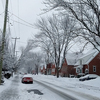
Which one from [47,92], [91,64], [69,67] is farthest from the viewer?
[69,67]

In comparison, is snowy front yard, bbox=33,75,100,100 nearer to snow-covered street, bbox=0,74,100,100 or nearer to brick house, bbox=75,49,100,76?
snow-covered street, bbox=0,74,100,100

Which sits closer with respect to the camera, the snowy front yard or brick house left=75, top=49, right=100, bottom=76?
the snowy front yard

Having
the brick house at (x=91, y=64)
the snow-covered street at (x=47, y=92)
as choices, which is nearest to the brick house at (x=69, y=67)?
the brick house at (x=91, y=64)

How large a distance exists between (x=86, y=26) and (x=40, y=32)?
842 inches

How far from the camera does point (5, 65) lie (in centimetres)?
2973

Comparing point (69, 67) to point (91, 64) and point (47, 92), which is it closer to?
point (91, 64)

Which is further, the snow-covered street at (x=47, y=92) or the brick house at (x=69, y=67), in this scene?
the brick house at (x=69, y=67)

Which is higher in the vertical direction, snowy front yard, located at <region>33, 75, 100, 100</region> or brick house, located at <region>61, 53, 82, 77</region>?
brick house, located at <region>61, 53, 82, 77</region>

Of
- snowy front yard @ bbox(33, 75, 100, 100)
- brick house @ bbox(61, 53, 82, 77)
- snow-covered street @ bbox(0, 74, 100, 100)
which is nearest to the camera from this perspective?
snow-covered street @ bbox(0, 74, 100, 100)

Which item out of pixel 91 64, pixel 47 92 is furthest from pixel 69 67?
pixel 47 92

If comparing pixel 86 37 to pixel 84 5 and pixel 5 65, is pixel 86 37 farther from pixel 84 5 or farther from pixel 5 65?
pixel 5 65

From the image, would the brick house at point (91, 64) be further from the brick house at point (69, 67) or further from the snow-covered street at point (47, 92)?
the snow-covered street at point (47, 92)

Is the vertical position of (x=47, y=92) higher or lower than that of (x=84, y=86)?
higher

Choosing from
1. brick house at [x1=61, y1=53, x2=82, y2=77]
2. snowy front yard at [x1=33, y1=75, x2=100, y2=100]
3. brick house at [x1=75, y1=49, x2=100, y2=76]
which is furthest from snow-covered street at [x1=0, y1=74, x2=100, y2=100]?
brick house at [x1=61, y1=53, x2=82, y2=77]
